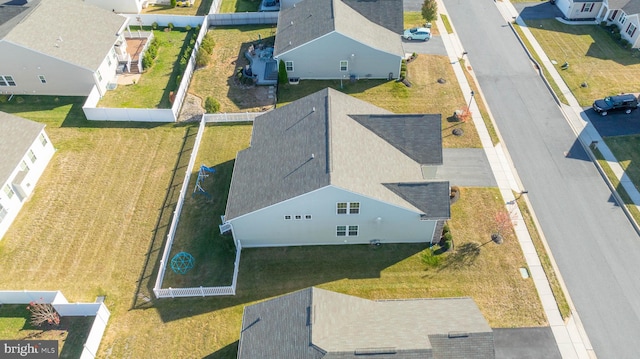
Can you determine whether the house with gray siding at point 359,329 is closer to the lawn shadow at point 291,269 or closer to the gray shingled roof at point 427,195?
the lawn shadow at point 291,269

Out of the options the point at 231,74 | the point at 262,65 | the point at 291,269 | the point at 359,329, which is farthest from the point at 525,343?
the point at 231,74

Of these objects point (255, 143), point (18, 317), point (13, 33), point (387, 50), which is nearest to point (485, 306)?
point (255, 143)

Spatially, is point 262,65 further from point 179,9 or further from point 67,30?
point 67,30

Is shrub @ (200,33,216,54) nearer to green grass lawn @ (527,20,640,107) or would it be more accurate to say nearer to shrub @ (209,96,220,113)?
shrub @ (209,96,220,113)

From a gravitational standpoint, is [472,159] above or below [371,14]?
below

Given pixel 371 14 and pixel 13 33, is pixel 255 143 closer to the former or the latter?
pixel 371 14

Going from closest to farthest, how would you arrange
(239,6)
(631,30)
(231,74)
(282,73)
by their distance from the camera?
1. (282,73)
2. (231,74)
3. (631,30)
4. (239,6)
